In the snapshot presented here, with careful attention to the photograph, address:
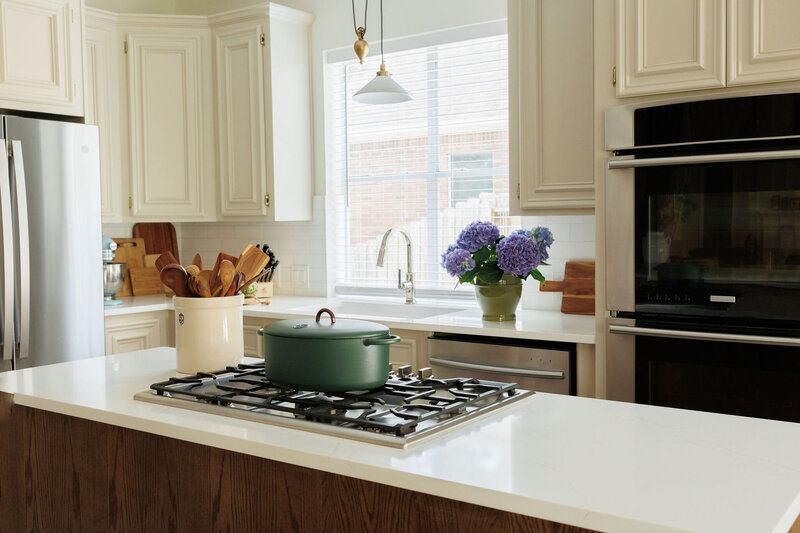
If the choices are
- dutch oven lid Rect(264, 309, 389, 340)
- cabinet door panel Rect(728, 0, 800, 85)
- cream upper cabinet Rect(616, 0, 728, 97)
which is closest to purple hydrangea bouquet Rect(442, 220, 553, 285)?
cream upper cabinet Rect(616, 0, 728, 97)

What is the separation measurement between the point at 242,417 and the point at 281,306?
2606mm

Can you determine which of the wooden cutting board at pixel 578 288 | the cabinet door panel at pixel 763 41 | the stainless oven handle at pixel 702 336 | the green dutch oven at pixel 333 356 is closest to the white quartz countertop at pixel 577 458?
the green dutch oven at pixel 333 356

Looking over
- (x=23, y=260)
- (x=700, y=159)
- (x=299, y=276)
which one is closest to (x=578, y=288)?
(x=700, y=159)

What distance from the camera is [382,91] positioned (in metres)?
3.25

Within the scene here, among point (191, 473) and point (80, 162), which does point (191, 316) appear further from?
point (80, 162)

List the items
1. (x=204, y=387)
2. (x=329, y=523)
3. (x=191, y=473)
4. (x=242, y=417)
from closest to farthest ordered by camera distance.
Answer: (x=329, y=523) < (x=242, y=417) < (x=191, y=473) < (x=204, y=387)

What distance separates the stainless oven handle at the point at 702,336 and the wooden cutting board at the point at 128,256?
3.08m

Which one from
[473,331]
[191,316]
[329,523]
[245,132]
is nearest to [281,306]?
[245,132]

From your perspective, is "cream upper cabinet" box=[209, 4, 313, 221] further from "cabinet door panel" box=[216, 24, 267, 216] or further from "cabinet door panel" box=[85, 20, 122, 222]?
"cabinet door panel" box=[85, 20, 122, 222]

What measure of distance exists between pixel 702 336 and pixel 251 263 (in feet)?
5.04

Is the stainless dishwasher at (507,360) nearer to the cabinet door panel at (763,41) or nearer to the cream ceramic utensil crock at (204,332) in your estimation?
the cabinet door panel at (763,41)

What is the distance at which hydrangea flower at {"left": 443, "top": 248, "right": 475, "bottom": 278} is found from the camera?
126 inches

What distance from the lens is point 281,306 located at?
13.2 ft

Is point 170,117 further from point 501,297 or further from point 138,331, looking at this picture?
point 501,297
